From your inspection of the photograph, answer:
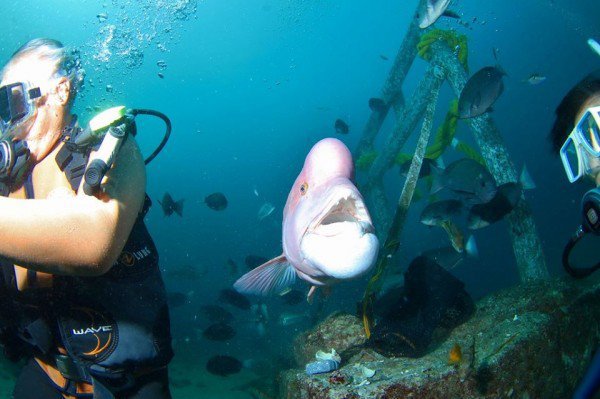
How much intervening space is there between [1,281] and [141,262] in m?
0.67

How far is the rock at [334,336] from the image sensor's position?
430 centimetres

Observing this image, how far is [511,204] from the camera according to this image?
482 centimetres

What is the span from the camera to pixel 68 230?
123cm

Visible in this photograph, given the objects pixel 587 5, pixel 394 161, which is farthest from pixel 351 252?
pixel 587 5

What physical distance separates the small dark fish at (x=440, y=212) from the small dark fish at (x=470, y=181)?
403mm

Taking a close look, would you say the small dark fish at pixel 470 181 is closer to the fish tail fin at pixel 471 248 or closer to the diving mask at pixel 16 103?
the fish tail fin at pixel 471 248

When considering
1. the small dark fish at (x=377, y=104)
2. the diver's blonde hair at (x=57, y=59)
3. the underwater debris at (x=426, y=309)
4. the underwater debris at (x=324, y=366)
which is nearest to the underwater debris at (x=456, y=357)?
the underwater debris at (x=426, y=309)

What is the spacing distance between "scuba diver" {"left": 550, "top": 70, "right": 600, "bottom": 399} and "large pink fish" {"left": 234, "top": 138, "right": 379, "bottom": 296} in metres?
1.18

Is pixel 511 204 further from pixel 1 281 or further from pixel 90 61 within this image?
pixel 90 61

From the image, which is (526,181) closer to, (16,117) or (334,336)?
(334,336)

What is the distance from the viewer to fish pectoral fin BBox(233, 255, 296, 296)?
323 cm

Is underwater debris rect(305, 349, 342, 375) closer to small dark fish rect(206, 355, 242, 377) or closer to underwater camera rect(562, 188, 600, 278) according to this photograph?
underwater camera rect(562, 188, 600, 278)

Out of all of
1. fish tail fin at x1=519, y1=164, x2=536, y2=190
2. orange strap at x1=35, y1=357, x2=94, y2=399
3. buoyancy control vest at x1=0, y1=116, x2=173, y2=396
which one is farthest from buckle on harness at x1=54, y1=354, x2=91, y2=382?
fish tail fin at x1=519, y1=164, x2=536, y2=190

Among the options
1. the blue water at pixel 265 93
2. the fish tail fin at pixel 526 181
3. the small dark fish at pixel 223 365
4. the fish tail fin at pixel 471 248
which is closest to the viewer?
the fish tail fin at pixel 526 181
